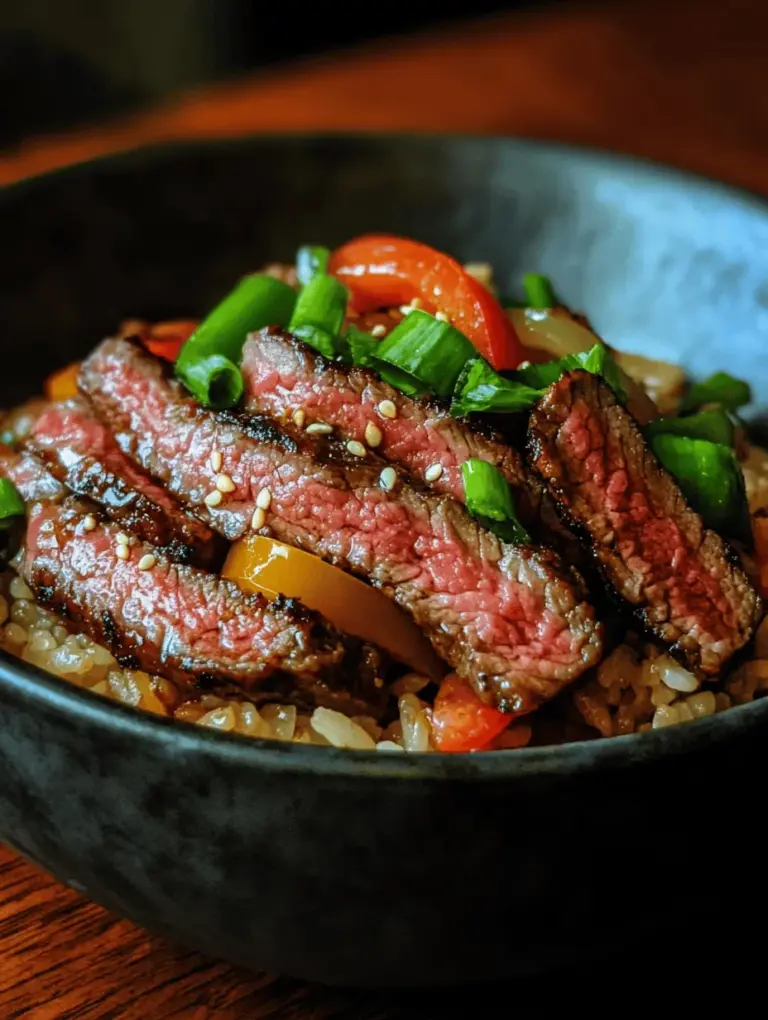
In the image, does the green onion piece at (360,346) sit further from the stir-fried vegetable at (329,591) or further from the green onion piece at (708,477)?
the green onion piece at (708,477)

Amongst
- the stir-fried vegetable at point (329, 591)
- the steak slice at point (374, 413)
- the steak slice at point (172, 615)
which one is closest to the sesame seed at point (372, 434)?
the steak slice at point (374, 413)

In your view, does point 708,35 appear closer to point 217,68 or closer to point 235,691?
point 217,68

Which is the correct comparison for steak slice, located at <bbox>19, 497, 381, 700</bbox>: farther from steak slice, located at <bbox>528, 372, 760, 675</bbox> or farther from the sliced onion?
the sliced onion

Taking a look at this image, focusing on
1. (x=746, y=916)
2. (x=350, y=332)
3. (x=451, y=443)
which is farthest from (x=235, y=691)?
(x=746, y=916)

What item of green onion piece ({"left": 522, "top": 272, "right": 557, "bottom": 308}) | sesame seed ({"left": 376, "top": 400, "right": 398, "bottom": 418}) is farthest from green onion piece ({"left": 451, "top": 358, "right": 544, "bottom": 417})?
green onion piece ({"left": 522, "top": 272, "right": 557, "bottom": 308})

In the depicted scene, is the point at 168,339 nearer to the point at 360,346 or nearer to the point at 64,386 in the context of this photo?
the point at 64,386
